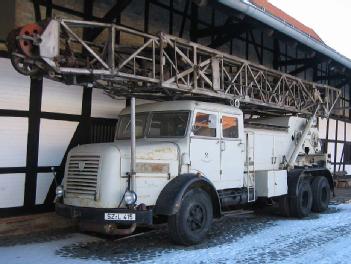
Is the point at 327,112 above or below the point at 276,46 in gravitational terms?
below

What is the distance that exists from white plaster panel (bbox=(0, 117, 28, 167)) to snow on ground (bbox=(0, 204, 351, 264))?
5.19 ft

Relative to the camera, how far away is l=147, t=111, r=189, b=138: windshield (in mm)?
8453

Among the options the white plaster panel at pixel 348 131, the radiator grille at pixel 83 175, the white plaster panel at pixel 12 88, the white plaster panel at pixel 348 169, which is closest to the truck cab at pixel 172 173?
the radiator grille at pixel 83 175

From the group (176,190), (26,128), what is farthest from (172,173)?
(26,128)

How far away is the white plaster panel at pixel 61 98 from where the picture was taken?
30.8 ft

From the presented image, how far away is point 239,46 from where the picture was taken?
50.1ft

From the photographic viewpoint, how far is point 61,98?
969 cm

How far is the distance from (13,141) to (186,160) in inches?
126

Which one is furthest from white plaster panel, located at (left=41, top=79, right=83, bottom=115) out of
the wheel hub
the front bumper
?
the wheel hub

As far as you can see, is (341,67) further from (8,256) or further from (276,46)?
(8,256)

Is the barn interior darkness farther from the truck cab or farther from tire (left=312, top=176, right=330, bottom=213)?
tire (left=312, top=176, right=330, bottom=213)

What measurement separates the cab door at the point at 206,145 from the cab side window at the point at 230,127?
0.69ft

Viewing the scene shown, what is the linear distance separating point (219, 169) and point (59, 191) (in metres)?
2.81

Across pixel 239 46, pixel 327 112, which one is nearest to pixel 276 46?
pixel 239 46
